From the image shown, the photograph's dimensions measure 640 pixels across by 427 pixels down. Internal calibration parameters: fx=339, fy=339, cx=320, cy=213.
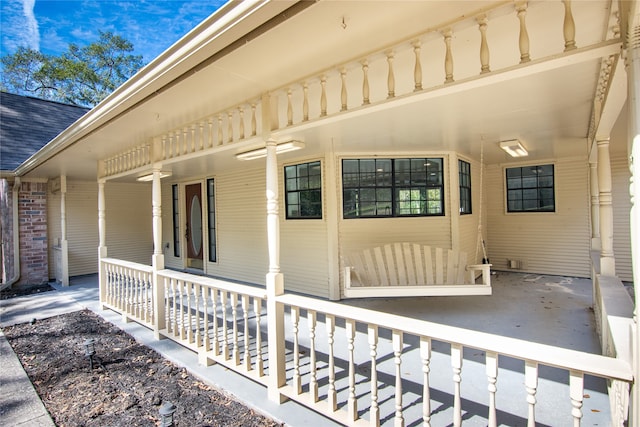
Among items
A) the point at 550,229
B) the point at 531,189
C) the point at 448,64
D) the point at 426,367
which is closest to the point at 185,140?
the point at 448,64

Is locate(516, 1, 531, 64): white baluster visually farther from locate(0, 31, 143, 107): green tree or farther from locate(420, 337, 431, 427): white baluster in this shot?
locate(0, 31, 143, 107): green tree

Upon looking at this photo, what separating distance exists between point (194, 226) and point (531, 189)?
825cm

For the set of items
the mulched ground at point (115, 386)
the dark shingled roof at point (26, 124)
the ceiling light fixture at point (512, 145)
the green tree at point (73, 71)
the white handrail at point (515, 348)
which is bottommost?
the mulched ground at point (115, 386)

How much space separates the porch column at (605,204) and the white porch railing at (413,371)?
46.3 inches

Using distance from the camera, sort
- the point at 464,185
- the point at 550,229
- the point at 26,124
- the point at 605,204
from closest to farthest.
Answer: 1. the point at 605,204
2. the point at 464,185
3. the point at 550,229
4. the point at 26,124

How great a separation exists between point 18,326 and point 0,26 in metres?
18.6

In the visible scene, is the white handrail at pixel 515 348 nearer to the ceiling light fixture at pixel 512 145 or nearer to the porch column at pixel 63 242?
the ceiling light fixture at pixel 512 145

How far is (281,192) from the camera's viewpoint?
6.70 metres

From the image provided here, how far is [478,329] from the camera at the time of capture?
417 centimetres

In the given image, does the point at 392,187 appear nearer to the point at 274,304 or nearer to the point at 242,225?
the point at 242,225

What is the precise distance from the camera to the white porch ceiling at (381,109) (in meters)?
1.82

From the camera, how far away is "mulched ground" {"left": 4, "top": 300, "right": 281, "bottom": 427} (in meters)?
2.66

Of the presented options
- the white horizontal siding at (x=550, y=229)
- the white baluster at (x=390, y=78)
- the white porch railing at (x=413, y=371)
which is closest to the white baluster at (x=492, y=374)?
the white porch railing at (x=413, y=371)

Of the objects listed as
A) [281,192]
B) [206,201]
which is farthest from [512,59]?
[206,201]
